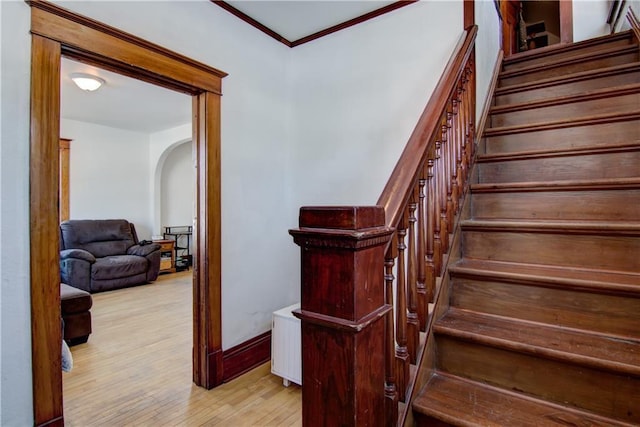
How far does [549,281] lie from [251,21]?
2.42 meters

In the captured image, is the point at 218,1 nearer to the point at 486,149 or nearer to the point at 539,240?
the point at 486,149

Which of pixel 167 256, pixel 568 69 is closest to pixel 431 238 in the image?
pixel 568 69

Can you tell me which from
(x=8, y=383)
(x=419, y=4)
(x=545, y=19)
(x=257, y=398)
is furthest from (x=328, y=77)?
(x=545, y=19)

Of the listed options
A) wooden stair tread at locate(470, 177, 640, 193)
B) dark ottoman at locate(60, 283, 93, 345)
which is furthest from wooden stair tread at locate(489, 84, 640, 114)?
dark ottoman at locate(60, 283, 93, 345)

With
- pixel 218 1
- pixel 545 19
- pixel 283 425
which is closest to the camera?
pixel 283 425

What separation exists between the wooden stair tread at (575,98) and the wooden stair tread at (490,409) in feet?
6.03

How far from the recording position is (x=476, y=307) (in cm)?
139

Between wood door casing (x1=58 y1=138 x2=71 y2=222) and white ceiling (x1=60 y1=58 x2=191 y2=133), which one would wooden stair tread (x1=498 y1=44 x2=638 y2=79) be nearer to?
white ceiling (x1=60 y1=58 x2=191 y2=133)

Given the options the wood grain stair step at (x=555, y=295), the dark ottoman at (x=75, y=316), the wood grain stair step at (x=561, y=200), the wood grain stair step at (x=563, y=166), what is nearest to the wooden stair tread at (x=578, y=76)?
the wood grain stair step at (x=563, y=166)

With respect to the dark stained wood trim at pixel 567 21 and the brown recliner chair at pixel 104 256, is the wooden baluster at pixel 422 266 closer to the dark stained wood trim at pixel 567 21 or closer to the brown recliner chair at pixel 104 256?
the dark stained wood trim at pixel 567 21

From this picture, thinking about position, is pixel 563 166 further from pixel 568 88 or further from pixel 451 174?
pixel 568 88

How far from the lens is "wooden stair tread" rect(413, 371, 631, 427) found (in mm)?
967

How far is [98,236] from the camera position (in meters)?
5.16

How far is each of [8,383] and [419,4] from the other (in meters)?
2.96
